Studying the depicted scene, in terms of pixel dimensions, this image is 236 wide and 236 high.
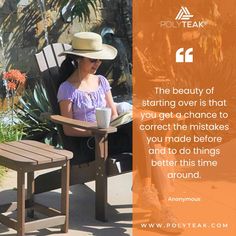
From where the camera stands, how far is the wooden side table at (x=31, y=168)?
11.9 feet

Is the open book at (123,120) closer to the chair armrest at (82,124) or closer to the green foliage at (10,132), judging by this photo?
the chair armrest at (82,124)

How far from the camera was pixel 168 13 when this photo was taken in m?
6.88

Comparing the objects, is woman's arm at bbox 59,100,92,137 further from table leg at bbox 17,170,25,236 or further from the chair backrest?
table leg at bbox 17,170,25,236

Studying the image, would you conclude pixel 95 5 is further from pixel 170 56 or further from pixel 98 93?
pixel 98 93

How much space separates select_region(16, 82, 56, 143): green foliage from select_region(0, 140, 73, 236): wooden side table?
193 cm

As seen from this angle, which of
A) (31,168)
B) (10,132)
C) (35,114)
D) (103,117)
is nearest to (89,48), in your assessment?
(103,117)

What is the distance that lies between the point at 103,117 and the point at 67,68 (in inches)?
26.4

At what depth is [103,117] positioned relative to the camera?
13.1 feet

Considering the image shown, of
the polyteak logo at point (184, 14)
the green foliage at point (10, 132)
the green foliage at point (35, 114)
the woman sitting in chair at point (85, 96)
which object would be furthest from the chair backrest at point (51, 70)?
the green foliage at point (35, 114)

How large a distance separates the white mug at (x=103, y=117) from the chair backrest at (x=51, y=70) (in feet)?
1.93

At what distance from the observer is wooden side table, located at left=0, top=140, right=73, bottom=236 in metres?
3.64

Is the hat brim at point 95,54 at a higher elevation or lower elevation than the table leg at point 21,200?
higher

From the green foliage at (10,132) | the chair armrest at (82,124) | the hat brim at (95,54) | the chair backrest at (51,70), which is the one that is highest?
the hat brim at (95,54)

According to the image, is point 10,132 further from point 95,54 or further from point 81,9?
point 81,9
